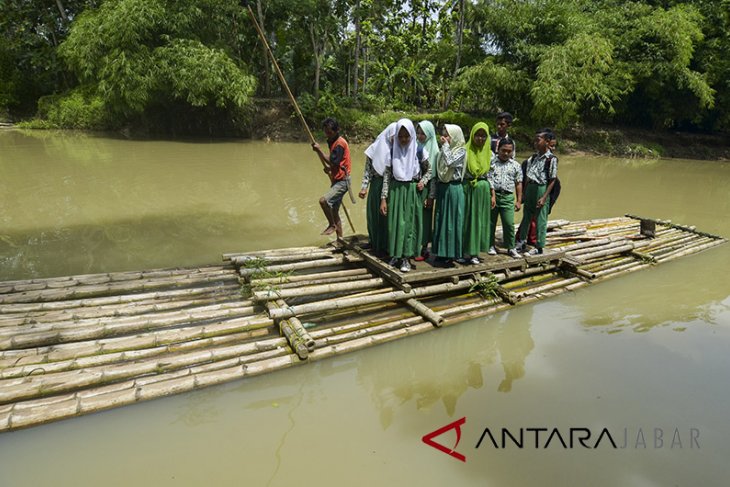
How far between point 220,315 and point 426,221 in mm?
2227

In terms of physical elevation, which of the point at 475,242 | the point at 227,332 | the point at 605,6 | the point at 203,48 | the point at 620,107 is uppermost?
the point at 605,6

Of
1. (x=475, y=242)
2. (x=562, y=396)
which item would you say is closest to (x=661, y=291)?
(x=475, y=242)

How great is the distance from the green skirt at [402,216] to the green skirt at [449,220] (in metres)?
0.27

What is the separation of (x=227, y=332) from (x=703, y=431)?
3.29 meters

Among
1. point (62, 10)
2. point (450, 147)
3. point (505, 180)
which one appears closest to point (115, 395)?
point (450, 147)

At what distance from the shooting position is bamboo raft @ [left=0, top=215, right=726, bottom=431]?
270 cm

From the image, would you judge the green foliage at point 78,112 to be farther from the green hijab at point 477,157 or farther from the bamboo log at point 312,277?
the green hijab at point 477,157

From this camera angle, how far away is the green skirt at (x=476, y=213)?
4305 mm

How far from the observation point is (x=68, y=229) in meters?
6.41

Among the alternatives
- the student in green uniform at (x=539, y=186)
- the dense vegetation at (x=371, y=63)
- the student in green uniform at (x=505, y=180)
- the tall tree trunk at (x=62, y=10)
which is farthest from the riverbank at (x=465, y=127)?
the student in green uniform at (x=505, y=180)

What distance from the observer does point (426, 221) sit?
14.8 ft

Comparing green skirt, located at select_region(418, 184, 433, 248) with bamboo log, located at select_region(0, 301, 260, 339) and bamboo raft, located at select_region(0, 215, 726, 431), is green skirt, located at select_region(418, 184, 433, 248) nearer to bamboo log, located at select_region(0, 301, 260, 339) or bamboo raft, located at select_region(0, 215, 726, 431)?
bamboo raft, located at select_region(0, 215, 726, 431)

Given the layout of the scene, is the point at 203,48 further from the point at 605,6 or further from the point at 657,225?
the point at 605,6

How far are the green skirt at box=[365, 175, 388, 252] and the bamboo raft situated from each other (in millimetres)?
160
